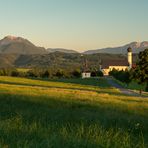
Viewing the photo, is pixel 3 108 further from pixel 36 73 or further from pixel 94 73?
pixel 94 73

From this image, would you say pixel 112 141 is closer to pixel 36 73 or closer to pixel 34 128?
pixel 34 128

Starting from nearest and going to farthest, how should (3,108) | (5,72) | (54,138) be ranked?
1. (54,138)
2. (3,108)
3. (5,72)

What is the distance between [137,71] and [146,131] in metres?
67.2

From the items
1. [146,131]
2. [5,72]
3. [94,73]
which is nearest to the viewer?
[146,131]

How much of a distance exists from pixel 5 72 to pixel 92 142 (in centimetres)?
15092

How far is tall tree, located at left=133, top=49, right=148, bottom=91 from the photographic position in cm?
7838

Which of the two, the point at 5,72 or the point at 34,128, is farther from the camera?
the point at 5,72

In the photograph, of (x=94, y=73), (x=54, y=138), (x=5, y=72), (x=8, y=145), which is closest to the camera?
(x=8, y=145)

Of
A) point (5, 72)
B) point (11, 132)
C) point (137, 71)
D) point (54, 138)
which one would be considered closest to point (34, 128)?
point (11, 132)

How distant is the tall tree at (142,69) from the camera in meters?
78.4

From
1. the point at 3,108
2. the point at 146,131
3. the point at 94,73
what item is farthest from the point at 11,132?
the point at 94,73

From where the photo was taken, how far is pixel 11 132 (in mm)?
9586

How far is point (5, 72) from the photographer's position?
517 feet

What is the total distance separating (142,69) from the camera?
78.6m
